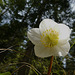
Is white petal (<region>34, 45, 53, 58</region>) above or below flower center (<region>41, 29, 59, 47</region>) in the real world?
below

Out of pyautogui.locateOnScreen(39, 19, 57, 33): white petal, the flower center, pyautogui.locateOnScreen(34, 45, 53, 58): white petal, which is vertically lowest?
pyautogui.locateOnScreen(34, 45, 53, 58): white petal

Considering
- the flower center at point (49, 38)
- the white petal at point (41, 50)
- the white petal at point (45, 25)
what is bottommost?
the white petal at point (41, 50)

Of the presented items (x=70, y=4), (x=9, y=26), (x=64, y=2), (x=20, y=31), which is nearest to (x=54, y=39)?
(x=20, y=31)

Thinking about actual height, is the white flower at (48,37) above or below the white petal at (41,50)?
above

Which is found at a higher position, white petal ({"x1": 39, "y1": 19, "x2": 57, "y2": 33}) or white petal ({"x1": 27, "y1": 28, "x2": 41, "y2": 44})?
white petal ({"x1": 39, "y1": 19, "x2": 57, "y2": 33})

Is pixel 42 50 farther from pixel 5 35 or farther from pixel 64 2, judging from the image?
pixel 64 2
